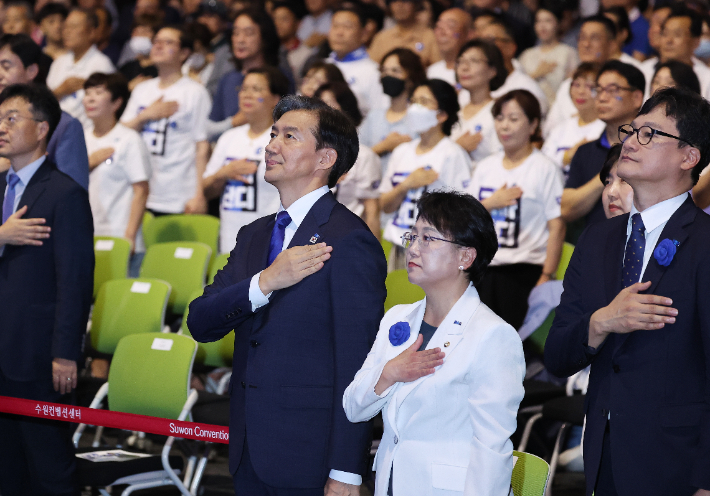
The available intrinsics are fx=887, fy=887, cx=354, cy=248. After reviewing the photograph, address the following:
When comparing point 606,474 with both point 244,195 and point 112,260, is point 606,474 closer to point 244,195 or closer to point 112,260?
point 244,195

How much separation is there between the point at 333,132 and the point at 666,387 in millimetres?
1214

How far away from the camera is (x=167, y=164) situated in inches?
254

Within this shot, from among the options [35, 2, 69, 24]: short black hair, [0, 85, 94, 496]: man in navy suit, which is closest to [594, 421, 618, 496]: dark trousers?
[0, 85, 94, 496]: man in navy suit

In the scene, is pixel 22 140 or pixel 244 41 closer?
pixel 22 140

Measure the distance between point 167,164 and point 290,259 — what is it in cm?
422

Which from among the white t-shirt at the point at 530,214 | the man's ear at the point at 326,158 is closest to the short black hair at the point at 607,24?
the white t-shirt at the point at 530,214

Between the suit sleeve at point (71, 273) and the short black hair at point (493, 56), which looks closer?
the suit sleeve at point (71, 273)

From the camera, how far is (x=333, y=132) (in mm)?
2736

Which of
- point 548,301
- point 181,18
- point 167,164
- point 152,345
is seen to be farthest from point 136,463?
point 181,18

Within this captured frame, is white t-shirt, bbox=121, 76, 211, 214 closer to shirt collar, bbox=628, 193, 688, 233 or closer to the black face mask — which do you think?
the black face mask

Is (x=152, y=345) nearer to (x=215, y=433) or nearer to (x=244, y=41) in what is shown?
(x=215, y=433)

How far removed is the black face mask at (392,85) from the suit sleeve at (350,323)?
384 centimetres

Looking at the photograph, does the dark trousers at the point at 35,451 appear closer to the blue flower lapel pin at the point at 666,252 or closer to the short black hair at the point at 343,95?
the blue flower lapel pin at the point at 666,252

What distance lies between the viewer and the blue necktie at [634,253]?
2379 millimetres
